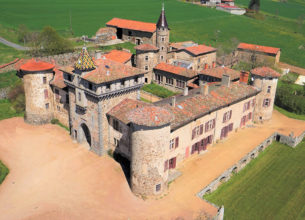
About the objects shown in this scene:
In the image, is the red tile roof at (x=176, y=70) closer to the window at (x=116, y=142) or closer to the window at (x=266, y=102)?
the window at (x=266, y=102)

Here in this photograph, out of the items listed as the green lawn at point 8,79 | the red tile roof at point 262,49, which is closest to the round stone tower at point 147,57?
the green lawn at point 8,79

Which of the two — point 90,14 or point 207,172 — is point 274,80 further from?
point 90,14

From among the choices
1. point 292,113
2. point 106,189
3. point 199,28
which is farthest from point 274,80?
point 199,28

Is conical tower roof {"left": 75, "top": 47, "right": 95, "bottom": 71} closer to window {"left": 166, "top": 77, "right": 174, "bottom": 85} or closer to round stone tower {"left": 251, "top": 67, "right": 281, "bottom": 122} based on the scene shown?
round stone tower {"left": 251, "top": 67, "right": 281, "bottom": 122}

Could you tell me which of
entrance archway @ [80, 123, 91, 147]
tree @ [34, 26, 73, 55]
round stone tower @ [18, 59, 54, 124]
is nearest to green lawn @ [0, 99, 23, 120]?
round stone tower @ [18, 59, 54, 124]

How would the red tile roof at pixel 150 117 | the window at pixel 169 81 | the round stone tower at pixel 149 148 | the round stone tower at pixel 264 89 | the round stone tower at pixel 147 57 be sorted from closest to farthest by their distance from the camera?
1. the red tile roof at pixel 150 117
2. the round stone tower at pixel 149 148
3. the round stone tower at pixel 264 89
4. the window at pixel 169 81
5. the round stone tower at pixel 147 57

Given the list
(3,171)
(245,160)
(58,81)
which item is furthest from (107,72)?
(245,160)
